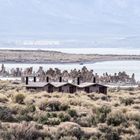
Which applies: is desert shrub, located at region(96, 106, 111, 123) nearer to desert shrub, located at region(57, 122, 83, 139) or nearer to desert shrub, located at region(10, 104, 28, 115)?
desert shrub, located at region(57, 122, 83, 139)

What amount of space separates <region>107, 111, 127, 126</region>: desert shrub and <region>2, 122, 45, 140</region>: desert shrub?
4568 mm

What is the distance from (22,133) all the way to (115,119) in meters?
5.80

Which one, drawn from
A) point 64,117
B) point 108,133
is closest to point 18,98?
point 64,117

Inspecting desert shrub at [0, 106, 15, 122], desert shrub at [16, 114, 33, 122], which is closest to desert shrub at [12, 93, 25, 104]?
desert shrub at [0, 106, 15, 122]

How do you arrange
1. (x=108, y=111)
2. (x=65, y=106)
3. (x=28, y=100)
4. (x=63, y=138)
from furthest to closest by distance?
(x=28, y=100)
(x=65, y=106)
(x=108, y=111)
(x=63, y=138)

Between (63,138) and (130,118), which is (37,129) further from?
(130,118)

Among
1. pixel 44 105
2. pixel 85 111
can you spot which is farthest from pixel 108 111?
pixel 44 105

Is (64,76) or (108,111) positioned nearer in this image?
(108,111)

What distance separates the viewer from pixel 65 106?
93.4 ft

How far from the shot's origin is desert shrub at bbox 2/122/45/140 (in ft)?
64.0

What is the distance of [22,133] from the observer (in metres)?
19.8

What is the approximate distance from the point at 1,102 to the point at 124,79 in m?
71.8

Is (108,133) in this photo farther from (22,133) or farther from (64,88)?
(64,88)

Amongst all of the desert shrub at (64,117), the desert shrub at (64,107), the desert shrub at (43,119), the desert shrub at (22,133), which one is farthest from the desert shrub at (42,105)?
the desert shrub at (22,133)
